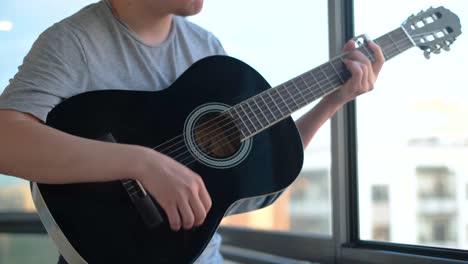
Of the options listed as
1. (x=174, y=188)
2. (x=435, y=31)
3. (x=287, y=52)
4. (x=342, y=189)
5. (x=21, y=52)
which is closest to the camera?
(x=174, y=188)

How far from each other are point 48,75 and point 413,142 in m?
1.25

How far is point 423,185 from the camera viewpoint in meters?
1.90

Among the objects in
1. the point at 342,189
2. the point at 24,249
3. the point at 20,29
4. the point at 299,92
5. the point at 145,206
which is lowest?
the point at 24,249

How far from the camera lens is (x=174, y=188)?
906 millimetres

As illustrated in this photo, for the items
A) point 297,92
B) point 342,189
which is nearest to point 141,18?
point 297,92

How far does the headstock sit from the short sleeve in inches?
31.3

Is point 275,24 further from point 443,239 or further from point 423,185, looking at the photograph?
point 443,239

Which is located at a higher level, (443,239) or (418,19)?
(418,19)

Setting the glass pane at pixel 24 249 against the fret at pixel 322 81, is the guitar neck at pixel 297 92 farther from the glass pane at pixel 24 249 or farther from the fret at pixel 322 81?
the glass pane at pixel 24 249

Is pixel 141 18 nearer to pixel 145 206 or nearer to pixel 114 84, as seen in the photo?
pixel 114 84

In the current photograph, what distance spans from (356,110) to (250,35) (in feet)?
2.40

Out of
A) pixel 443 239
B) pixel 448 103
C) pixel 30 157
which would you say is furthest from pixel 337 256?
pixel 30 157

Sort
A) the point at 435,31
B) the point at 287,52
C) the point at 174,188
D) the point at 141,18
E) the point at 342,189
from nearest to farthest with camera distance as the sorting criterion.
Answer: the point at 174,188
the point at 141,18
the point at 435,31
the point at 342,189
the point at 287,52

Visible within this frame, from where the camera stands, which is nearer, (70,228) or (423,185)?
(70,228)
